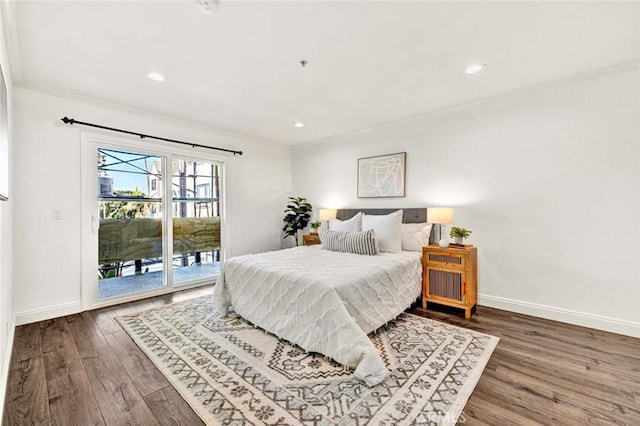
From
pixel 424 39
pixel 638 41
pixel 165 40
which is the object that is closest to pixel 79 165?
pixel 165 40

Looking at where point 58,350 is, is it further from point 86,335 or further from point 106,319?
point 106,319

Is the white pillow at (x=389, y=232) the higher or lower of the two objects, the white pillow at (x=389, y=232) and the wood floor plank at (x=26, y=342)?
the higher

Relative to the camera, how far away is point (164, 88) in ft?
9.57

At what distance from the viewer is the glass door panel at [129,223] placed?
3406mm

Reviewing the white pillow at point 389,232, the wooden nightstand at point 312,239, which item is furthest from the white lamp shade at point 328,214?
the white pillow at point 389,232

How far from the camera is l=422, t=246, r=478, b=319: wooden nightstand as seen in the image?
2.89m

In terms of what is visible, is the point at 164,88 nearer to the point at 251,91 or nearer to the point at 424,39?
the point at 251,91

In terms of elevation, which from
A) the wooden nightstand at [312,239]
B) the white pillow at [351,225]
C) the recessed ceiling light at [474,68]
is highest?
the recessed ceiling light at [474,68]

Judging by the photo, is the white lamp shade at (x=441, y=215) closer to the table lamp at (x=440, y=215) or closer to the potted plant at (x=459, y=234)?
the table lamp at (x=440, y=215)

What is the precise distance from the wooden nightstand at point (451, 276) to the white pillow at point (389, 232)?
0.35 metres

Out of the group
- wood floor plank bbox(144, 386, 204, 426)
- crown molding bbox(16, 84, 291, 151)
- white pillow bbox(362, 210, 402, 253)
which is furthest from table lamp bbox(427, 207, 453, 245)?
crown molding bbox(16, 84, 291, 151)

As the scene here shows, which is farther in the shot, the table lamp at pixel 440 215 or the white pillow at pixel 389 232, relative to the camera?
the white pillow at pixel 389 232

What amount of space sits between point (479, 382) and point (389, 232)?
188 centimetres

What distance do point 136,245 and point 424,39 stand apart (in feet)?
13.3
